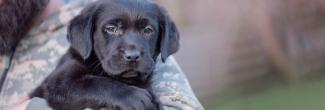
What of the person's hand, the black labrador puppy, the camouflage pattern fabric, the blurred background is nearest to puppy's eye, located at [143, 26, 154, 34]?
the black labrador puppy

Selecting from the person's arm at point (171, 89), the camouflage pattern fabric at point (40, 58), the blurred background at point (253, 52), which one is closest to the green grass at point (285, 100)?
the blurred background at point (253, 52)

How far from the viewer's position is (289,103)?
865 cm

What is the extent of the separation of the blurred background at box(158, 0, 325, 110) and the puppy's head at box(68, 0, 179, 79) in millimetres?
4050

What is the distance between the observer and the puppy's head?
3.12 metres

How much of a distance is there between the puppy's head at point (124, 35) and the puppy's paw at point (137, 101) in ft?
0.24

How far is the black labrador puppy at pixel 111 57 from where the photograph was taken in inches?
122

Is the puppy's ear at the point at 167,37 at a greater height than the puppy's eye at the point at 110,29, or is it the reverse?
the puppy's eye at the point at 110,29

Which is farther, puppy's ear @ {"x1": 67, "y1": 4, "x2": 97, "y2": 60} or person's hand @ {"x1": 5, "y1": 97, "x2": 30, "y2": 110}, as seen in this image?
person's hand @ {"x1": 5, "y1": 97, "x2": 30, "y2": 110}

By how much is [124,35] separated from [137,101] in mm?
247

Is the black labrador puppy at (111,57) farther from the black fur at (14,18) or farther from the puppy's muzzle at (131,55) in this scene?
the black fur at (14,18)

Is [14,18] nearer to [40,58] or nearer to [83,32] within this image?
[40,58]

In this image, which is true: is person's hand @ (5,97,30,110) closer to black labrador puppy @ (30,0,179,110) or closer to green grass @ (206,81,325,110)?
black labrador puppy @ (30,0,179,110)

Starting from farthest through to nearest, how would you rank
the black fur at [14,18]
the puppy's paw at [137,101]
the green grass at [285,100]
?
the green grass at [285,100], the black fur at [14,18], the puppy's paw at [137,101]

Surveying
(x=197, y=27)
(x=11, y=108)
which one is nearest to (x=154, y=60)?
(x=11, y=108)
